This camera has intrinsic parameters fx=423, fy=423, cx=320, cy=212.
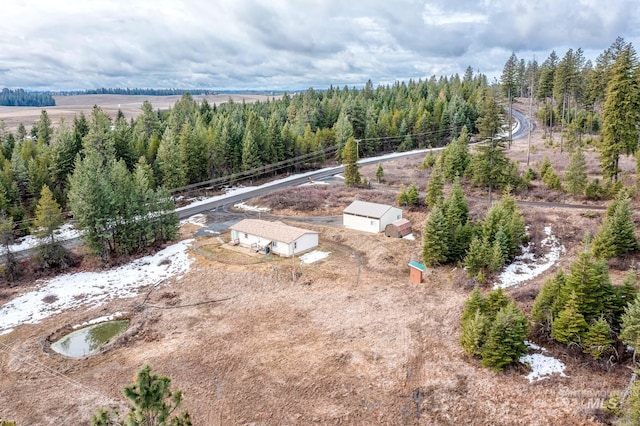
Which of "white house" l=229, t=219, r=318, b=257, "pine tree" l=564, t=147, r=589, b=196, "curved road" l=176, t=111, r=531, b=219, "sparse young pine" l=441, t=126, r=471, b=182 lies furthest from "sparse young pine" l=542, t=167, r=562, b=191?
"white house" l=229, t=219, r=318, b=257

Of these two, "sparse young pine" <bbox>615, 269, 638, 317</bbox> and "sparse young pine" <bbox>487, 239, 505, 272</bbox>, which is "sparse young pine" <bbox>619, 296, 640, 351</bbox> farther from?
"sparse young pine" <bbox>487, 239, 505, 272</bbox>

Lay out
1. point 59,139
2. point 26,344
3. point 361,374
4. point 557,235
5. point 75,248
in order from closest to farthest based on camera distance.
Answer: point 361,374 → point 26,344 → point 557,235 → point 75,248 → point 59,139

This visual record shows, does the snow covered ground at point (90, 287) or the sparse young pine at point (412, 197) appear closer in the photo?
the snow covered ground at point (90, 287)

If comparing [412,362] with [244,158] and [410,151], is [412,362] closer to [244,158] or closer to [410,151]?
[244,158]

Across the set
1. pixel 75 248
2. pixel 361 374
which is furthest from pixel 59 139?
pixel 361 374

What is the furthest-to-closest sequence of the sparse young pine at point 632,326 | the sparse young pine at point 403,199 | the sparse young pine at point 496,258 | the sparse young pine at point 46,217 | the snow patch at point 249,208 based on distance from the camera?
1. the snow patch at point 249,208
2. the sparse young pine at point 403,199
3. the sparse young pine at point 46,217
4. the sparse young pine at point 496,258
5. the sparse young pine at point 632,326

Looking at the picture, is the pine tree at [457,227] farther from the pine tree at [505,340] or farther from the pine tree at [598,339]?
the pine tree at [598,339]

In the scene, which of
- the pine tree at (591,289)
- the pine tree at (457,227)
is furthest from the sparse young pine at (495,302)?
the pine tree at (457,227)
